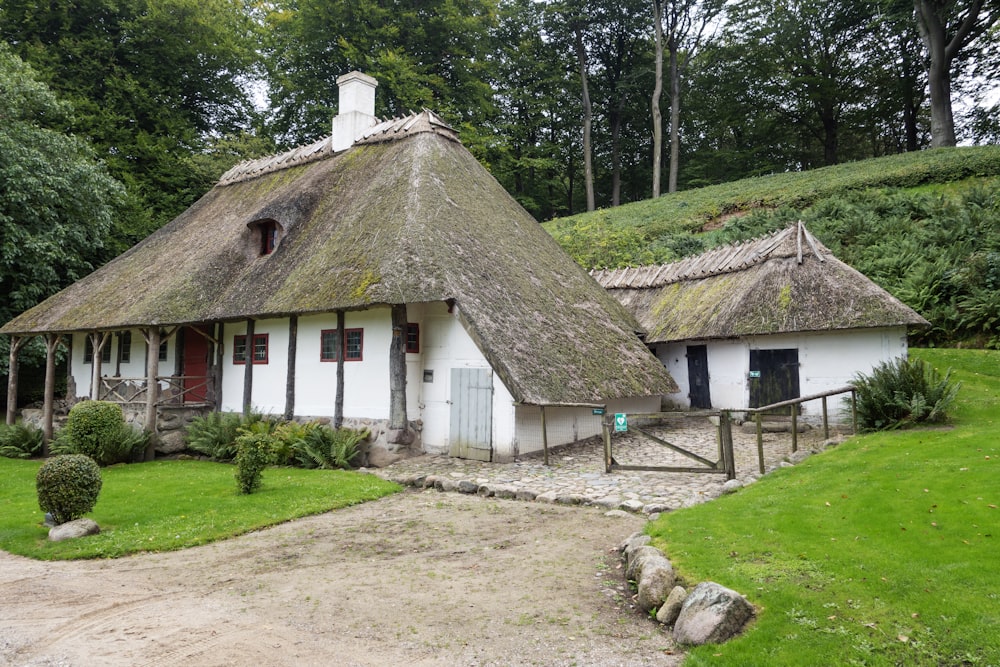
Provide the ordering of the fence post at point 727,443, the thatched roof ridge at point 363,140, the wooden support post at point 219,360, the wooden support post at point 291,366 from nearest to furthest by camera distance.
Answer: the fence post at point 727,443 < the wooden support post at point 291,366 < the wooden support post at point 219,360 < the thatched roof ridge at point 363,140

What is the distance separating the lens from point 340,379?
48.6ft

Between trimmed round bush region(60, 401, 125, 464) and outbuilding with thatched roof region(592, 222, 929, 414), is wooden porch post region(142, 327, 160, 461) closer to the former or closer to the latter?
trimmed round bush region(60, 401, 125, 464)

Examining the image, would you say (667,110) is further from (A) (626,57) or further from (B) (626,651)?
(B) (626,651)

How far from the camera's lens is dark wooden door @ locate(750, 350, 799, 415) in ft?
50.5

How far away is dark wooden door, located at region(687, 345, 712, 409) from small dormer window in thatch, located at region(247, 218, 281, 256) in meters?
12.5

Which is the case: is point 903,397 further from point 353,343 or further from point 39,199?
point 39,199

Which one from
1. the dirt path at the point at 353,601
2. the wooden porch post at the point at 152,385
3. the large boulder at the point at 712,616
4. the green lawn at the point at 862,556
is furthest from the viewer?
the wooden porch post at the point at 152,385

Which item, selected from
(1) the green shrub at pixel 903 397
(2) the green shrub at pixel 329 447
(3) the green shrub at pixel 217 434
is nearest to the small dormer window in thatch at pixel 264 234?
(3) the green shrub at pixel 217 434

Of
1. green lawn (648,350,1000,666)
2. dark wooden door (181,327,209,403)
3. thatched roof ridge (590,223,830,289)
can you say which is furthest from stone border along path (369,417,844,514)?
dark wooden door (181,327,209,403)

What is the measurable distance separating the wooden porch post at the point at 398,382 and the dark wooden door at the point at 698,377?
337 inches

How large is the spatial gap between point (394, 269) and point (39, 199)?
49.9 ft

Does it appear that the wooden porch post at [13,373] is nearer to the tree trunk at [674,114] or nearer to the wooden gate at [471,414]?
the wooden gate at [471,414]

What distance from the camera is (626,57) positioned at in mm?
45875

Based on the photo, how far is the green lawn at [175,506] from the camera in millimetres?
8375
